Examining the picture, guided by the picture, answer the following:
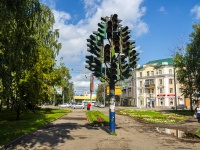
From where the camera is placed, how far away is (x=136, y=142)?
12.1m

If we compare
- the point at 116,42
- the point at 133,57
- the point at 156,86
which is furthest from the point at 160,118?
the point at 156,86

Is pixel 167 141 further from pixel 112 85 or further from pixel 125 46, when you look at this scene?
pixel 125 46

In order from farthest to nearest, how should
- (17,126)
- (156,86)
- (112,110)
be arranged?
(156,86) → (17,126) → (112,110)

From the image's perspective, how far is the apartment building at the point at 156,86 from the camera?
84.2 meters

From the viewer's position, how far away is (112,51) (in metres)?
14.4

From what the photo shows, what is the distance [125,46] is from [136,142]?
5105 mm

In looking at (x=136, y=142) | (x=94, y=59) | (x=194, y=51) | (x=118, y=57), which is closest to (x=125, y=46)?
(x=118, y=57)

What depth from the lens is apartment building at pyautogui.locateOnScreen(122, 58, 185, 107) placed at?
84188mm

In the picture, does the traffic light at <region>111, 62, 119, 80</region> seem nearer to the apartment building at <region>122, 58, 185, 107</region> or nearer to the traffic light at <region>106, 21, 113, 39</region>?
the traffic light at <region>106, 21, 113, 39</region>

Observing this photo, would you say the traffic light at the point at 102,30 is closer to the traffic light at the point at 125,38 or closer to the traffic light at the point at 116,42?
the traffic light at the point at 116,42

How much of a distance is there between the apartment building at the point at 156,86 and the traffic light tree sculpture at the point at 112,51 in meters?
68.7

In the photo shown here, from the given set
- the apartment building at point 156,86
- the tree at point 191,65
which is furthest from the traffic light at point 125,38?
the apartment building at point 156,86

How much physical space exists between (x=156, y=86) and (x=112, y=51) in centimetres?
7559

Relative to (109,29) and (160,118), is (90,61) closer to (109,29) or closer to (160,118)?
(109,29)
